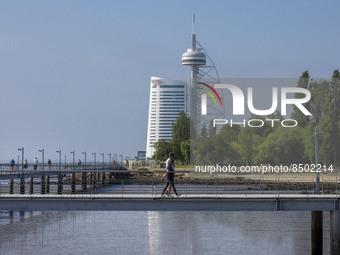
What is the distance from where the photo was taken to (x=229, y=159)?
60500mm

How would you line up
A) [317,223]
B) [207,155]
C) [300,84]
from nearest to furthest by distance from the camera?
A: [317,223] → [207,155] → [300,84]

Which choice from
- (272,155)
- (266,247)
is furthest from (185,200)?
(272,155)

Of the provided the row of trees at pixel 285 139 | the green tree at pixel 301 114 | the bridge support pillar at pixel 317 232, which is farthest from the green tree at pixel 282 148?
the bridge support pillar at pixel 317 232

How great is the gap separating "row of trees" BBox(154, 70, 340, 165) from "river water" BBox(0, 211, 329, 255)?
14.1ft

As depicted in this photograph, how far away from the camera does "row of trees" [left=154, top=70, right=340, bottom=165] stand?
58.9 meters

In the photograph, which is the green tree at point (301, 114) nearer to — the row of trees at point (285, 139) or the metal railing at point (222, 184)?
the row of trees at point (285, 139)

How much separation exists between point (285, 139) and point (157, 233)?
702 inches

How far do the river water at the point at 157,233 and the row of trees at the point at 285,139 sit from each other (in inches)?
170

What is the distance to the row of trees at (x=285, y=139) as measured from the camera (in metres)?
58.9

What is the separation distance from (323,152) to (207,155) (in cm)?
889

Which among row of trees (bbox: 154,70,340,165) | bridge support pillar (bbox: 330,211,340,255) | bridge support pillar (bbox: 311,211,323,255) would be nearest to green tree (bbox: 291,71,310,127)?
row of trees (bbox: 154,70,340,165)

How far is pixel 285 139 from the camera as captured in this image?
207 feet

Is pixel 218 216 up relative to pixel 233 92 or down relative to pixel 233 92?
down

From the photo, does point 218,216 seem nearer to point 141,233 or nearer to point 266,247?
point 141,233
